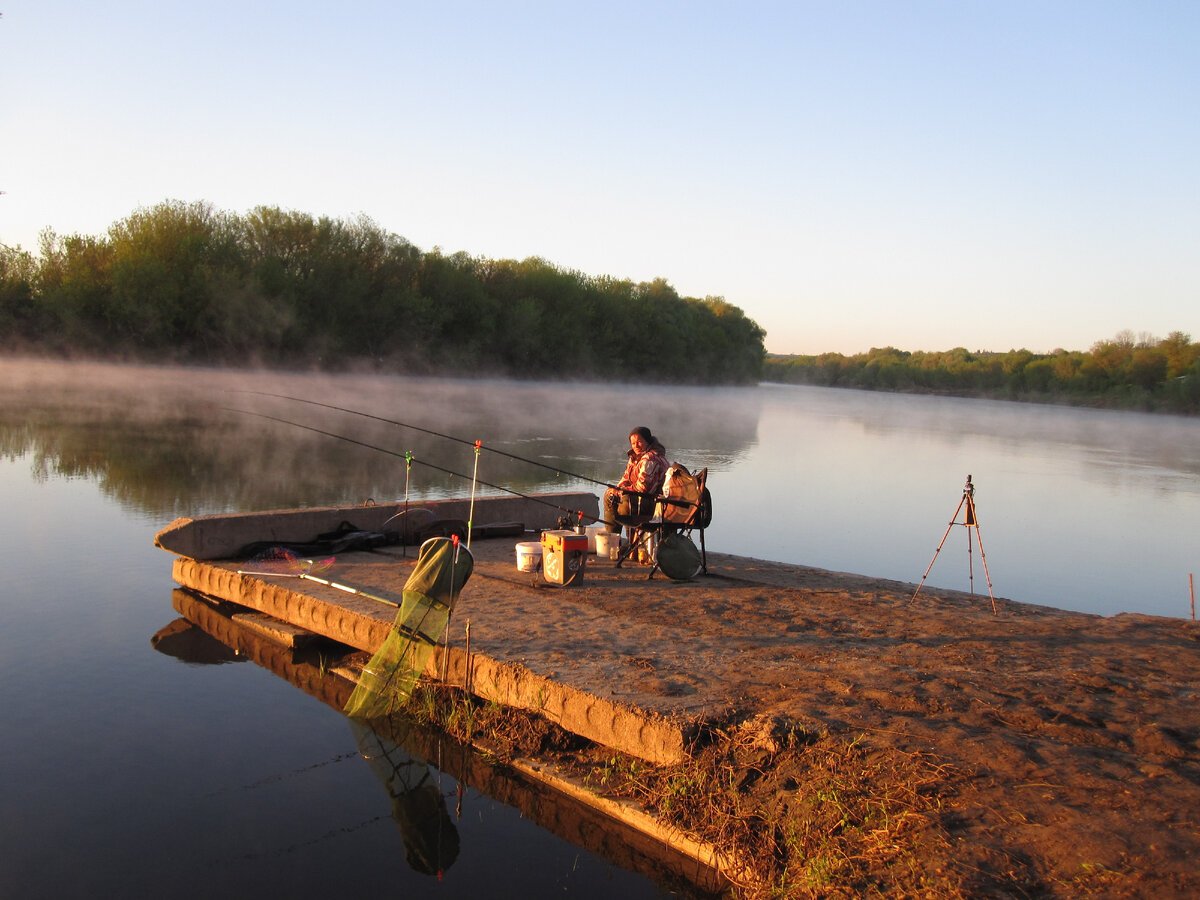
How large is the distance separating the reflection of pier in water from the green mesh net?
0.24 meters

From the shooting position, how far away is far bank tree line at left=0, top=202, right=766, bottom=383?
43.1 meters

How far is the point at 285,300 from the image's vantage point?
1876 inches

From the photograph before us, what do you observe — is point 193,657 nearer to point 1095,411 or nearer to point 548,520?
point 548,520

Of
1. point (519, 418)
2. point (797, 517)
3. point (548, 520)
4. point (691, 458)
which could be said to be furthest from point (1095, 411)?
point (548, 520)

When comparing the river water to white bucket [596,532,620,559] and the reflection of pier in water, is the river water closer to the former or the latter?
the reflection of pier in water

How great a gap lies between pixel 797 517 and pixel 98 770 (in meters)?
12.5

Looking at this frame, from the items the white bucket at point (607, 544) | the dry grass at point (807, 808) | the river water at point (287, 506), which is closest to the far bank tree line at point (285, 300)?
the river water at point (287, 506)

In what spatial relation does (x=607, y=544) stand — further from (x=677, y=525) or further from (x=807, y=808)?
(x=807, y=808)

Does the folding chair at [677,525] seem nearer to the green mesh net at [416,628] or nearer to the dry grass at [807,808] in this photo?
the green mesh net at [416,628]

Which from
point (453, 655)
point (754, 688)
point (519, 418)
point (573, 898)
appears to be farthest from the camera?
point (519, 418)

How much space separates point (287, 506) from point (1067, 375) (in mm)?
86127

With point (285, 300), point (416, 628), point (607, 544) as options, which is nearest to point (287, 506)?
point (607, 544)

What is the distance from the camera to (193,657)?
7285 mm

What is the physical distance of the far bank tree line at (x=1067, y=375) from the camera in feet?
247
